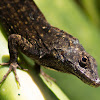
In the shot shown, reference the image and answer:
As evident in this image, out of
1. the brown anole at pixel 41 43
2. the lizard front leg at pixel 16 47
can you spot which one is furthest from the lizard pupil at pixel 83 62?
the lizard front leg at pixel 16 47

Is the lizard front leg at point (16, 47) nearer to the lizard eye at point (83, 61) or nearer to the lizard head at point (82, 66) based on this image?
the lizard head at point (82, 66)

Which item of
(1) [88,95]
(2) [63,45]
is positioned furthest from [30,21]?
(1) [88,95]

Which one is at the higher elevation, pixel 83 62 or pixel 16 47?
pixel 16 47

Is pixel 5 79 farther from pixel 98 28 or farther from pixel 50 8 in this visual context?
pixel 98 28

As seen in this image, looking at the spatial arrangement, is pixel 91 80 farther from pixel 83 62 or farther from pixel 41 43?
pixel 41 43

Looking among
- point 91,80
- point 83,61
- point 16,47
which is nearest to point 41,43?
point 16,47

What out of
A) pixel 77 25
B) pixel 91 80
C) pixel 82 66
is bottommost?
pixel 91 80
